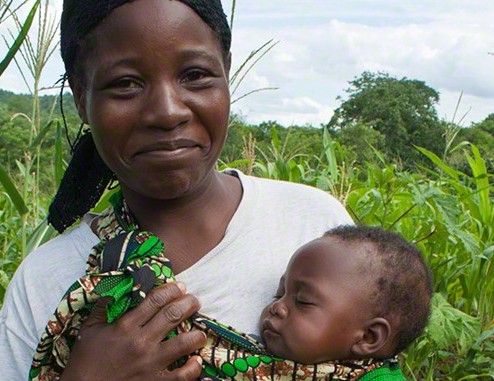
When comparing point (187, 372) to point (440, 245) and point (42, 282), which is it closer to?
point (42, 282)

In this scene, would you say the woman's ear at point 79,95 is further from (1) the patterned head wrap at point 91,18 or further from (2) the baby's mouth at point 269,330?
(2) the baby's mouth at point 269,330

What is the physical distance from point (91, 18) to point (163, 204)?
0.38 meters

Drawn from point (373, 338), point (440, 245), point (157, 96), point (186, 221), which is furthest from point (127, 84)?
point (440, 245)

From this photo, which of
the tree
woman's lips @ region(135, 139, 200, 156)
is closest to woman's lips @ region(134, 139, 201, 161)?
woman's lips @ region(135, 139, 200, 156)

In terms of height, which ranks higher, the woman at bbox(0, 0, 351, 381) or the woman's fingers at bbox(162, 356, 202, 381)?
the woman at bbox(0, 0, 351, 381)

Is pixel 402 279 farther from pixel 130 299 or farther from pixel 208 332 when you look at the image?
pixel 130 299

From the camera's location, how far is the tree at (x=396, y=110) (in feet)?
92.8

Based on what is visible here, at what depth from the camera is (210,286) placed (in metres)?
1.34

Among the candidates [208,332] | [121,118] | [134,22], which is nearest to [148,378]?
[208,332]

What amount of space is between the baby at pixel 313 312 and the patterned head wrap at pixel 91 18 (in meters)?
0.38

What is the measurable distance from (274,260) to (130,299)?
1.01ft

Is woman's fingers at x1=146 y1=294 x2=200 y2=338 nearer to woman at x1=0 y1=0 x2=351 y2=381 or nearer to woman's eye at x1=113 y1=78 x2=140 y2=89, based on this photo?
woman at x1=0 y1=0 x2=351 y2=381

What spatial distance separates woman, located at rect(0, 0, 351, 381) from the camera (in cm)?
124

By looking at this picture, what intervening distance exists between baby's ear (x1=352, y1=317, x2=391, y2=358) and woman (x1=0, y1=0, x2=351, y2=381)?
7.6 inches
